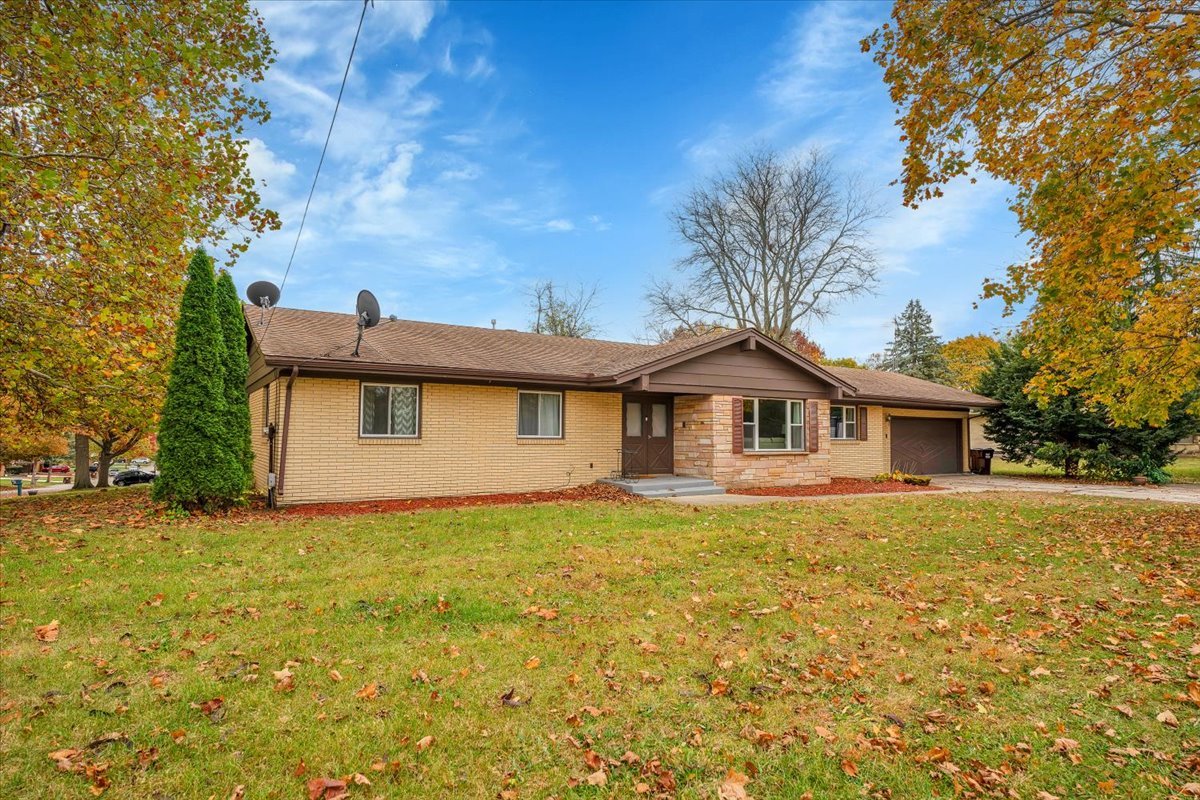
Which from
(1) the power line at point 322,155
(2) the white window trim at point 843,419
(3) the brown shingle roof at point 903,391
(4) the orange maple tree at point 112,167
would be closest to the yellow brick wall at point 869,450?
(2) the white window trim at point 843,419

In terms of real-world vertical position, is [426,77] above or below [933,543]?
above

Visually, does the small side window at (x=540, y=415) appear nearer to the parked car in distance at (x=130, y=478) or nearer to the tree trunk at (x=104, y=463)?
the tree trunk at (x=104, y=463)

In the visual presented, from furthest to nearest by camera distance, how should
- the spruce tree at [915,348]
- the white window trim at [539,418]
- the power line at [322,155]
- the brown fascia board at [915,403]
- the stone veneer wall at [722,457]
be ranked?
the spruce tree at [915,348]
the brown fascia board at [915,403]
the stone veneer wall at [722,457]
the white window trim at [539,418]
the power line at [322,155]

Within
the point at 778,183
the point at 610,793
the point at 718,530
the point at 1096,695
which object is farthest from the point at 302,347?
the point at 778,183

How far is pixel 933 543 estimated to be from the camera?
307 inches

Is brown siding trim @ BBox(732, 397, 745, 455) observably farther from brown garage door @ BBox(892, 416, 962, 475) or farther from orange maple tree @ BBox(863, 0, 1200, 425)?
brown garage door @ BBox(892, 416, 962, 475)

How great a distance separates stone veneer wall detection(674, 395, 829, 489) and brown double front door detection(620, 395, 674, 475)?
0.24 m

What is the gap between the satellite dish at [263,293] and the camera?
12633mm

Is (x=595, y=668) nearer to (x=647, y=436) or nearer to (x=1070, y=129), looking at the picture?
(x=1070, y=129)

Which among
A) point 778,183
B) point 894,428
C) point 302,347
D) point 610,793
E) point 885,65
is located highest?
point 778,183

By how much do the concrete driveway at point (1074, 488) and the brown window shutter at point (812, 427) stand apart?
3.51 m

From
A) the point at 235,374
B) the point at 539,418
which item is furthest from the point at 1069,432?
the point at 235,374

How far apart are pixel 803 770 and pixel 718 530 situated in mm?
5602

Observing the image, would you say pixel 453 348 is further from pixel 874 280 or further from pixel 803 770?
pixel 874 280
